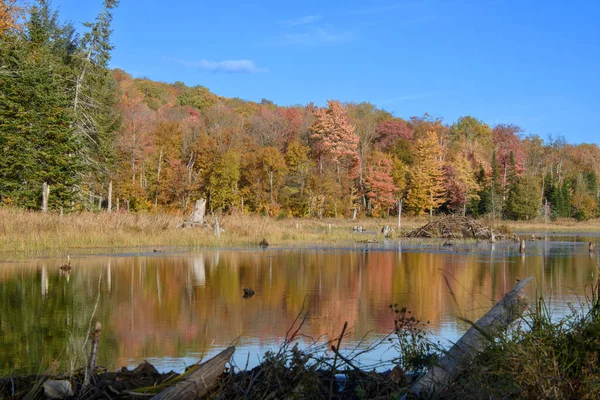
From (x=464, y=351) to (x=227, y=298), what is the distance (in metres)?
8.59

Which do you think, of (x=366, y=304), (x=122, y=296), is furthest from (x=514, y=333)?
(x=122, y=296)

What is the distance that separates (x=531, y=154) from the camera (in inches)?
4176

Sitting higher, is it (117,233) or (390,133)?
(390,133)

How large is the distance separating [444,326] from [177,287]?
7231 millimetres

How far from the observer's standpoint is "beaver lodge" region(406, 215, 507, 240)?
130ft

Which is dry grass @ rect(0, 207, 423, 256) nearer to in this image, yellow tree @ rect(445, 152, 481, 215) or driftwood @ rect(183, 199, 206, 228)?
driftwood @ rect(183, 199, 206, 228)

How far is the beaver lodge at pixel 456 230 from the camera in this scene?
130 feet

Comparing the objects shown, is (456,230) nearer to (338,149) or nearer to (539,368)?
(338,149)

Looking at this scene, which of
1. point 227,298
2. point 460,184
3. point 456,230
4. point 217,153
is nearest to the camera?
point 227,298

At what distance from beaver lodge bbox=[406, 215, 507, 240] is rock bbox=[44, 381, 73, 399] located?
3619cm

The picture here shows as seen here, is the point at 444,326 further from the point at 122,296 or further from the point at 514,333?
the point at 122,296

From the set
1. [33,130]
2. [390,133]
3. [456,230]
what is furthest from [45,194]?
[390,133]

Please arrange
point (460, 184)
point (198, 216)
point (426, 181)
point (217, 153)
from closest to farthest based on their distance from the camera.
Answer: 1. point (198, 216)
2. point (217, 153)
3. point (426, 181)
4. point (460, 184)

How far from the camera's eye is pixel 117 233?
28.0 m
